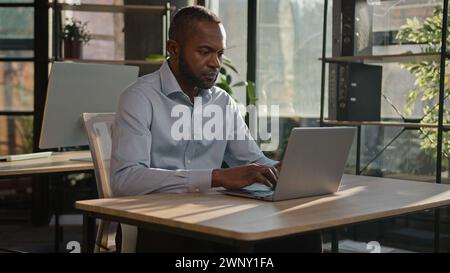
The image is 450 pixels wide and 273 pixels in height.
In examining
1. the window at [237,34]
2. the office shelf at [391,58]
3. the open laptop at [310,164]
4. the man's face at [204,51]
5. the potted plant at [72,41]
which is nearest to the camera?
the open laptop at [310,164]

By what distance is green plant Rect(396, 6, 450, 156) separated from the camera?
3.94 m

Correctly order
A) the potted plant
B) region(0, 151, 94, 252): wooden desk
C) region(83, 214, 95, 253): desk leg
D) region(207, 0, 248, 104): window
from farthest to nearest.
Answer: region(207, 0, 248, 104): window
the potted plant
region(0, 151, 94, 252): wooden desk
region(83, 214, 95, 253): desk leg

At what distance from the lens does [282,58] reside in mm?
4887

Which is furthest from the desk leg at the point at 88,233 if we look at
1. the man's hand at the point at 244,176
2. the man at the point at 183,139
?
the man's hand at the point at 244,176

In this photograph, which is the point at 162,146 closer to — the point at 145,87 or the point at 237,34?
the point at 145,87

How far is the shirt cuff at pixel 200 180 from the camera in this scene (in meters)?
1.95

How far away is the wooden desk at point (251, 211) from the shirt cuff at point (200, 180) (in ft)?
0.11

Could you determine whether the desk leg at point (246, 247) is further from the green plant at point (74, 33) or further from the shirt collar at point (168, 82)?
the green plant at point (74, 33)

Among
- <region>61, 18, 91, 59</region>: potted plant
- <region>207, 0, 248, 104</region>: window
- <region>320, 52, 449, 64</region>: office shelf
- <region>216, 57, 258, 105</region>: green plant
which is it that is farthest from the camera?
<region>207, 0, 248, 104</region>: window

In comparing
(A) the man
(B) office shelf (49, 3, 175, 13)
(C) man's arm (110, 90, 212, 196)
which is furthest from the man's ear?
(B) office shelf (49, 3, 175, 13)

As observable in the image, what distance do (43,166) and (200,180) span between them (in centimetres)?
124

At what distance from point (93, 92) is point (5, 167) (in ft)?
1.72

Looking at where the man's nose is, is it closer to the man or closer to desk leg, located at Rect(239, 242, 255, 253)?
the man

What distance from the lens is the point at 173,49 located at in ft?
7.48
